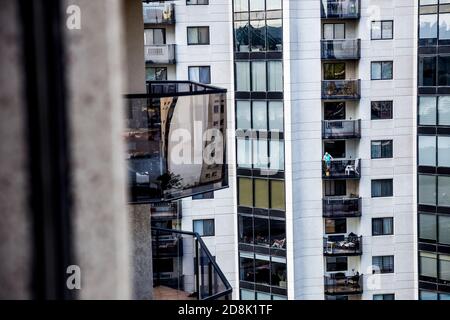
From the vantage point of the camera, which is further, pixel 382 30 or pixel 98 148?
pixel 382 30

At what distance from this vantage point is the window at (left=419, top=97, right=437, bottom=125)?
2.63 metres

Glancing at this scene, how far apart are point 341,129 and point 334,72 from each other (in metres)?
0.17

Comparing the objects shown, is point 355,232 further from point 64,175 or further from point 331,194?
point 64,175

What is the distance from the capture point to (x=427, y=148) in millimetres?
2611

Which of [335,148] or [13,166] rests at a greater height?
[13,166]

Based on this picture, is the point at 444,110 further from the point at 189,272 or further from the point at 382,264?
the point at 189,272

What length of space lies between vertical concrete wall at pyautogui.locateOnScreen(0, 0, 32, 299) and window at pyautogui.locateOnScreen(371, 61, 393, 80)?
261cm

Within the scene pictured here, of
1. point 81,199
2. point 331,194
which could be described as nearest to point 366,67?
point 331,194

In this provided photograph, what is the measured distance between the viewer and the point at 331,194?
2.62 meters

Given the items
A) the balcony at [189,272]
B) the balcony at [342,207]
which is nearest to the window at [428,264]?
the balcony at [342,207]

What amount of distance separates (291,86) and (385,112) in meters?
0.29

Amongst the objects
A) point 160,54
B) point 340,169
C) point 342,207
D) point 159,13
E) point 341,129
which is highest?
point 159,13

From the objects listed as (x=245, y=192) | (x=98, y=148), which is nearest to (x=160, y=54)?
(x=245, y=192)

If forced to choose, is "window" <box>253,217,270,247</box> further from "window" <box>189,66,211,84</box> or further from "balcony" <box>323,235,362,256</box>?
"window" <box>189,66,211,84</box>
